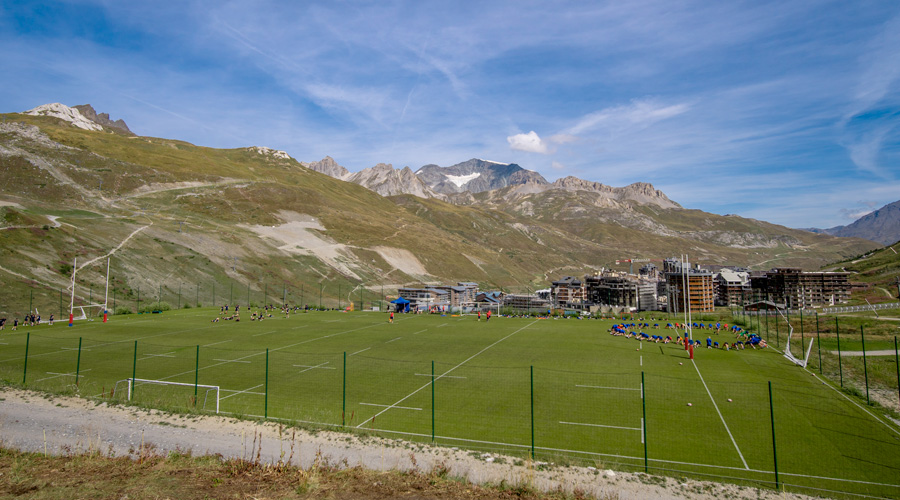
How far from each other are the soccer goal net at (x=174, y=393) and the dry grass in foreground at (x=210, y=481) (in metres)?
5.29

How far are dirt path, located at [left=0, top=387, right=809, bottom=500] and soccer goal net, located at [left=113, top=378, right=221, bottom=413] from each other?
4.83ft

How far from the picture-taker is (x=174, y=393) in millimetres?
16766

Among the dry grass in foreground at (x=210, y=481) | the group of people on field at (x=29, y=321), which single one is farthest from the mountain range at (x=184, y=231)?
the dry grass in foreground at (x=210, y=481)

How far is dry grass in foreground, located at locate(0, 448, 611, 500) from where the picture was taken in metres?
7.95

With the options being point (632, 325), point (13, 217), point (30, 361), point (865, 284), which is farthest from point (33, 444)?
point (865, 284)

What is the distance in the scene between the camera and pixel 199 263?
226 feet

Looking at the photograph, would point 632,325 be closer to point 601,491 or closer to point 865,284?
point 601,491

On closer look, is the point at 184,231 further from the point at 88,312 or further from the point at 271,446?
the point at 271,446

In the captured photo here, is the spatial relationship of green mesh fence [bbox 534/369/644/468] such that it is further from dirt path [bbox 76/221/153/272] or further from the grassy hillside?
the grassy hillside

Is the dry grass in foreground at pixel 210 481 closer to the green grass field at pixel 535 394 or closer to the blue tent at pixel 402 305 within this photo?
the green grass field at pixel 535 394

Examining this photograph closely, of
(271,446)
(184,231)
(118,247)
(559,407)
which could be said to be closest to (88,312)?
(118,247)

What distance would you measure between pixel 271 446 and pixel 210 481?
2.92 m

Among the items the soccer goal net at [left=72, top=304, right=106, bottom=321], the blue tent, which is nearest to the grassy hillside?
the blue tent

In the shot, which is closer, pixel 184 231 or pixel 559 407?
pixel 559 407
